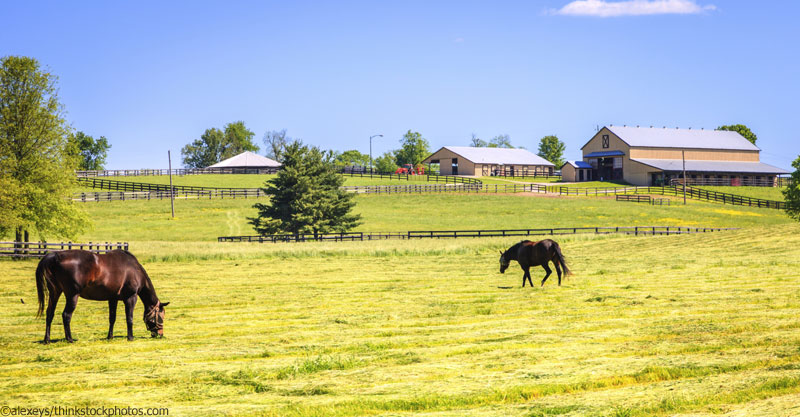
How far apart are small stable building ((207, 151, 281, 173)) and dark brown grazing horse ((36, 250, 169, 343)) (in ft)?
349

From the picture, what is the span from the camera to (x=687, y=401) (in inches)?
338

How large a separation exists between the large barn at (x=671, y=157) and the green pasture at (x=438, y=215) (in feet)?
77.4

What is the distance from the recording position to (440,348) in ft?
42.2

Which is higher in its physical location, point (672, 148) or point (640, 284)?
point (672, 148)

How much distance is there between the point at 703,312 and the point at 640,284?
6.32 metres

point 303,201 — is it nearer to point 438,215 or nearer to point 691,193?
point 438,215

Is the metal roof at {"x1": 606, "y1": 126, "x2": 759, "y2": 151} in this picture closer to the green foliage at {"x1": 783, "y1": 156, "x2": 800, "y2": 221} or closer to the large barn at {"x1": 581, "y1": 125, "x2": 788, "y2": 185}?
the large barn at {"x1": 581, "y1": 125, "x2": 788, "y2": 185}

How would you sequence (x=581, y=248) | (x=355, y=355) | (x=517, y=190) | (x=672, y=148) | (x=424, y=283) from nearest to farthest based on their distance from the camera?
(x=355, y=355) → (x=424, y=283) → (x=581, y=248) → (x=517, y=190) → (x=672, y=148)

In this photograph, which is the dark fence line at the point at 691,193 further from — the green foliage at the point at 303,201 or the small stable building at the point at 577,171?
the green foliage at the point at 303,201

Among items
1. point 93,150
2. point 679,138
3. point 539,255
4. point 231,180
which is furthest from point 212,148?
point 539,255

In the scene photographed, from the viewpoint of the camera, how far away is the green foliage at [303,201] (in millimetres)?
55938

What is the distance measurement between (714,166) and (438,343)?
352 feet

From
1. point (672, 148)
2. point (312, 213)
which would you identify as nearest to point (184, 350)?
point (312, 213)

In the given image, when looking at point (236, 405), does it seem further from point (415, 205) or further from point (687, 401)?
point (415, 205)
